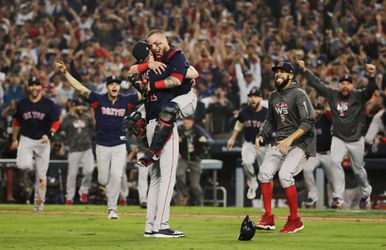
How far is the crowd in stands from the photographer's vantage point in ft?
87.8

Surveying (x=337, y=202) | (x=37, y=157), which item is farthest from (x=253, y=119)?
(x=37, y=157)

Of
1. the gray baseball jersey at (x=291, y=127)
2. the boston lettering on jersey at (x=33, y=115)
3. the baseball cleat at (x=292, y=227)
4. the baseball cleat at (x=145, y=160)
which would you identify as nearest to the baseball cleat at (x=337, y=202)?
the boston lettering on jersey at (x=33, y=115)

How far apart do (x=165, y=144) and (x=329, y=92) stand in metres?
8.71

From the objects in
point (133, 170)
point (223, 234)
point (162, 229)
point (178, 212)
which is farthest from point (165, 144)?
point (133, 170)

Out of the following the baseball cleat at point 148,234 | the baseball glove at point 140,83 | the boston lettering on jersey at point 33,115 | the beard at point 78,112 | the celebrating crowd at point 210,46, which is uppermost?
the celebrating crowd at point 210,46

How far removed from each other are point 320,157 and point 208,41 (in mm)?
7803

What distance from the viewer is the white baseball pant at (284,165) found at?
564 inches

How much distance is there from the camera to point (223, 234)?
13953mm

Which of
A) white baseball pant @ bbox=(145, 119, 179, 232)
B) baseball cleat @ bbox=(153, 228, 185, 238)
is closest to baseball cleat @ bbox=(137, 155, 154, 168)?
white baseball pant @ bbox=(145, 119, 179, 232)

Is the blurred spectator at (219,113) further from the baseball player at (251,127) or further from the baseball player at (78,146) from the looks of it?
the baseball player at (251,127)

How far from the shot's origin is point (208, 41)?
95.7 ft

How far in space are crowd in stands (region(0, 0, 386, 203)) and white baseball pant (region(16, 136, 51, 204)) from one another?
22.4 feet

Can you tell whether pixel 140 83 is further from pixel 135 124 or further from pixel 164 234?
pixel 164 234

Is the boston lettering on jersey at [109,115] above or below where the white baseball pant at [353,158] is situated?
above
